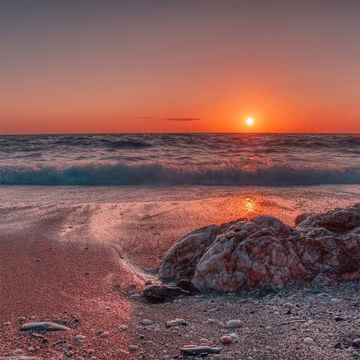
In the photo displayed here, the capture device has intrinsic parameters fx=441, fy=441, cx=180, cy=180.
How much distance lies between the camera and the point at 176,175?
1289 centimetres

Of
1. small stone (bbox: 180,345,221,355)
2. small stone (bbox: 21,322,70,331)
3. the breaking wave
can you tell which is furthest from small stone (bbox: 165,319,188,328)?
the breaking wave

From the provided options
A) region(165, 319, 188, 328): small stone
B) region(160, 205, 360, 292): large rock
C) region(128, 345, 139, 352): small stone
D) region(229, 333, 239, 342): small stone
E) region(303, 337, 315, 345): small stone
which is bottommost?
region(128, 345, 139, 352): small stone

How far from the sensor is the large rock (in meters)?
3.57

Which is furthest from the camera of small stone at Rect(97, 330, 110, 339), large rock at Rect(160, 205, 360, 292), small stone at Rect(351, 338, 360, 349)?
large rock at Rect(160, 205, 360, 292)

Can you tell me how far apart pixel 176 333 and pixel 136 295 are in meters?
0.82

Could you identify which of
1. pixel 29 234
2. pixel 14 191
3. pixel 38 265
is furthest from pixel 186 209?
pixel 14 191

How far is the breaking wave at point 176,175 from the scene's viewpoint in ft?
40.2

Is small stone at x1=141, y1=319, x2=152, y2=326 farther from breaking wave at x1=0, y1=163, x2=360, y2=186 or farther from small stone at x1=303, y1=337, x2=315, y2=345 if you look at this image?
breaking wave at x1=0, y1=163, x2=360, y2=186

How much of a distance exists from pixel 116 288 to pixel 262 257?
1279 mm

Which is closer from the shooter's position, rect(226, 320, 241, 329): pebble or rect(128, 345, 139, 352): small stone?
rect(128, 345, 139, 352): small stone

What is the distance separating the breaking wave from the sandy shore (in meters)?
4.18

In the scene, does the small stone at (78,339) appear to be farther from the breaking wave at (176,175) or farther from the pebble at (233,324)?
the breaking wave at (176,175)

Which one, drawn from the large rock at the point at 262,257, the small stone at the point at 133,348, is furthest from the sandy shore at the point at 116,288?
the large rock at the point at 262,257

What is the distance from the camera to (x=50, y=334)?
2.84 meters
